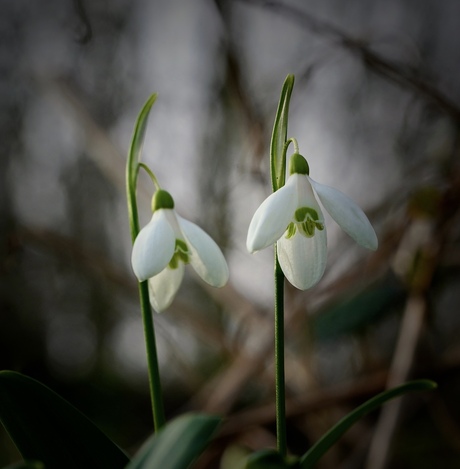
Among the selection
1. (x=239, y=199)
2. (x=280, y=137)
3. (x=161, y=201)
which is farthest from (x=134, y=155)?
(x=239, y=199)

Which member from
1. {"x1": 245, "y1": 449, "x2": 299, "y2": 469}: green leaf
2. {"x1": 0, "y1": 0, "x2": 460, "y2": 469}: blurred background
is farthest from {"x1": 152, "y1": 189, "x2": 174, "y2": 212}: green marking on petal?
{"x1": 0, "y1": 0, "x2": 460, "y2": 469}: blurred background

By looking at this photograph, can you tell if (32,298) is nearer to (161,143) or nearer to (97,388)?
(97,388)

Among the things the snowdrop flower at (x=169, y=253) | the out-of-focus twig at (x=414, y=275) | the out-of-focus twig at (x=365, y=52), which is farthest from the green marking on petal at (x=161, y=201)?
the out-of-focus twig at (x=414, y=275)

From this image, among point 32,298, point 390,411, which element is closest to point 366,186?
point 390,411

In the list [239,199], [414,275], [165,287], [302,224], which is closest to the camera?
[302,224]

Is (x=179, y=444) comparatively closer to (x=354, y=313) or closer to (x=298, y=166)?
(x=298, y=166)

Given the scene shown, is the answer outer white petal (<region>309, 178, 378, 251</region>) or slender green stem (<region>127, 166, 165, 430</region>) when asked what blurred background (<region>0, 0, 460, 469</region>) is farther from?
outer white petal (<region>309, 178, 378, 251</region>)

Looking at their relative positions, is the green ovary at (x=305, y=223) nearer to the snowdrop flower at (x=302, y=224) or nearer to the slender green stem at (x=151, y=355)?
the snowdrop flower at (x=302, y=224)
